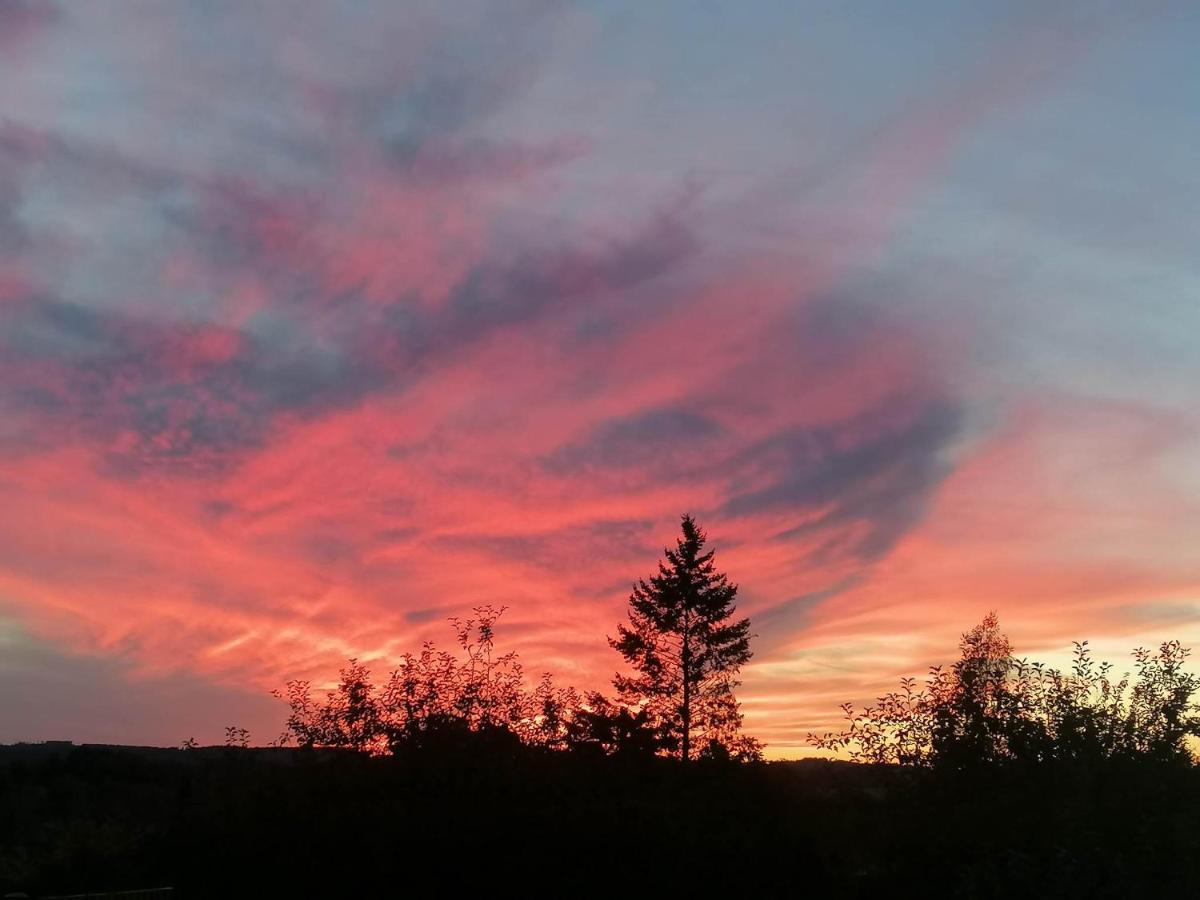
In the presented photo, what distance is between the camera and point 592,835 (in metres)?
21.5

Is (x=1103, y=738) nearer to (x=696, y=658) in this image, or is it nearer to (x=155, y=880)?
(x=155, y=880)

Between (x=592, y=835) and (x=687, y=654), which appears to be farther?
(x=687, y=654)

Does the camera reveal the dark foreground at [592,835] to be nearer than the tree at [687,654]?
Yes

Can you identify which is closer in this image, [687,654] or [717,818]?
[717,818]

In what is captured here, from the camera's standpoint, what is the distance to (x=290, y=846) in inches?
834

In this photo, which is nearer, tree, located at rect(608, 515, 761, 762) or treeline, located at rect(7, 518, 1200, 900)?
treeline, located at rect(7, 518, 1200, 900)

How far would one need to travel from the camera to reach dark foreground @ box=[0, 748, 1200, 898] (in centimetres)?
2072

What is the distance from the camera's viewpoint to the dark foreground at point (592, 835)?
20.7 m

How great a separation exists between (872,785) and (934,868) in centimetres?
427

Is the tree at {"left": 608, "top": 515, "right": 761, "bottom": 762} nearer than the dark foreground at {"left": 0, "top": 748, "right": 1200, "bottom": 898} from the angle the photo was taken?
No

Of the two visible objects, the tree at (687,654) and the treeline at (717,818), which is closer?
the treeline at (717,818)

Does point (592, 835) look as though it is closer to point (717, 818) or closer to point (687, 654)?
point (717, 818)

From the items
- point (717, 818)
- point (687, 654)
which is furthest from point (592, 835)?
point (687, 654)

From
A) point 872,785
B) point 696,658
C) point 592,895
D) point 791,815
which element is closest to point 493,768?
point 592,895
